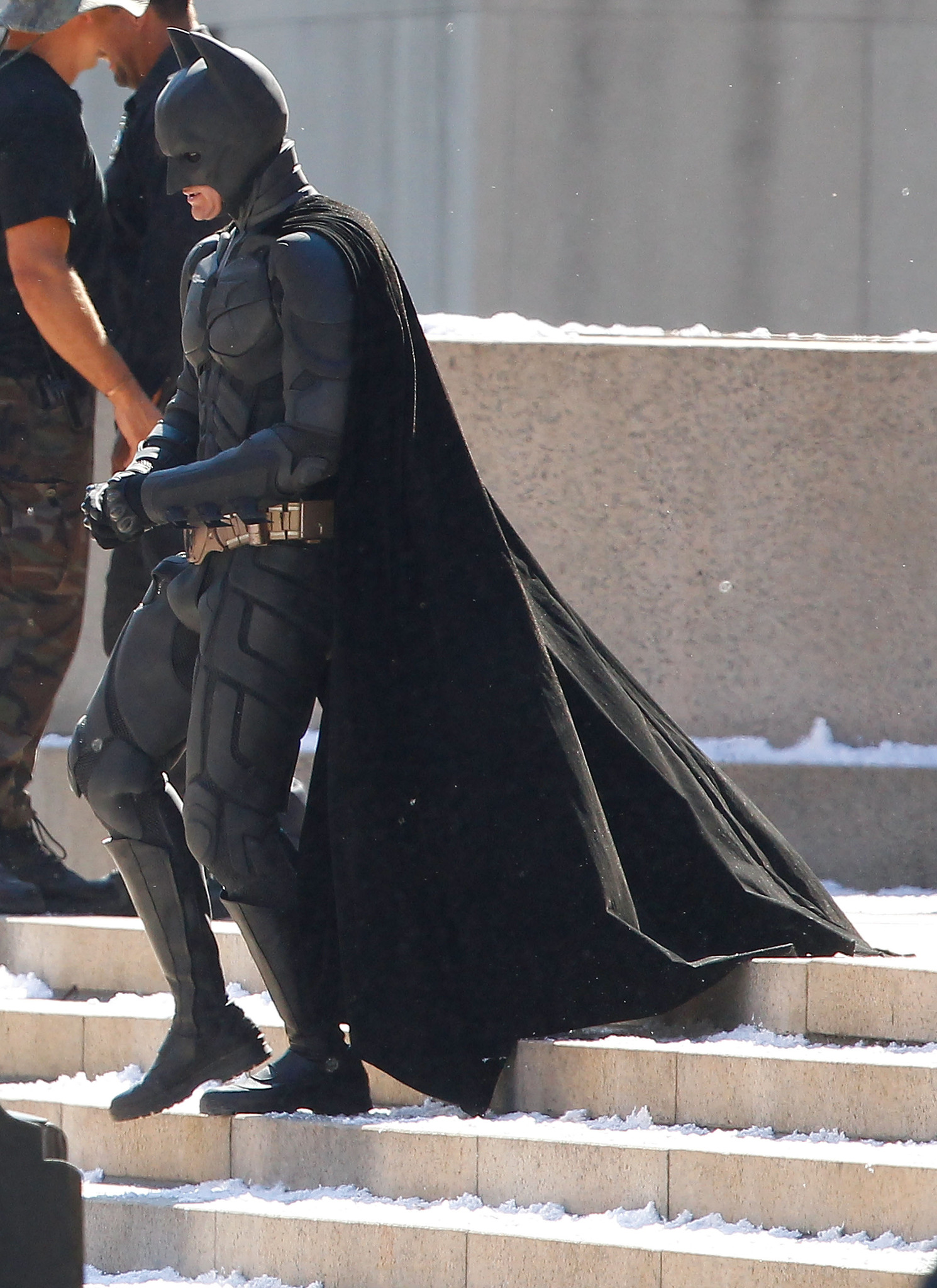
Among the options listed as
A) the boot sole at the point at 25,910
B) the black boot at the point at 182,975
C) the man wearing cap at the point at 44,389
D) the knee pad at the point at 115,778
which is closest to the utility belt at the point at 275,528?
the knee pad at the point at 115,778

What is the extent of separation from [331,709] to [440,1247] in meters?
0.98

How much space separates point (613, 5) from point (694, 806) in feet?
11.9

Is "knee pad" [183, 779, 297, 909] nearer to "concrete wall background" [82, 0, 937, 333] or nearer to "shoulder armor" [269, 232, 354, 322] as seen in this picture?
"shoulder armor" [269, 232, 354, 322]

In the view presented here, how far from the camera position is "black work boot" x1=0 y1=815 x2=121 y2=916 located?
200 inches

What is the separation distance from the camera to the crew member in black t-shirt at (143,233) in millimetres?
4984

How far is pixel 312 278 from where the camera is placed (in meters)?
3.56

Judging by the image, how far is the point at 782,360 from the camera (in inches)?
229

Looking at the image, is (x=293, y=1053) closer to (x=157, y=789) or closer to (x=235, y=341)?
(x=157, y=789)

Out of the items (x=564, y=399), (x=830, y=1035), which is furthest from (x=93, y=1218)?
(x=564, y=399)

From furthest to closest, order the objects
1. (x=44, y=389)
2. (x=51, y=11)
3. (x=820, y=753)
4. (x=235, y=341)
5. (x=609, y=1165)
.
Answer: (x=820, y=753) → (x=44, y=389) → (x=51, y=11) → (x=235, y=341) → (x=609, y=1165)

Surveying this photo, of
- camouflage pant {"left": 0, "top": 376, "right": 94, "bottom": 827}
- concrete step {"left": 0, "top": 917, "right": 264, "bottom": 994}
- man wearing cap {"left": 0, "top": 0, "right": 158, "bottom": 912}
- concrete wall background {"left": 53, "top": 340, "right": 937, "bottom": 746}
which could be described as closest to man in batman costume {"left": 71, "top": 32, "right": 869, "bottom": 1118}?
concrete step {"left": 0, "top": 917, "right": 264, "bottom": 994}

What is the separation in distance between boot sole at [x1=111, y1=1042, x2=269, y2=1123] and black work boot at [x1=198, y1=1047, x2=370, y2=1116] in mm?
25

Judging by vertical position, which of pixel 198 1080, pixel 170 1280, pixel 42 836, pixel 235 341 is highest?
pixel 235 341

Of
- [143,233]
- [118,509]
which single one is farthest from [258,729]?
[143,233]
